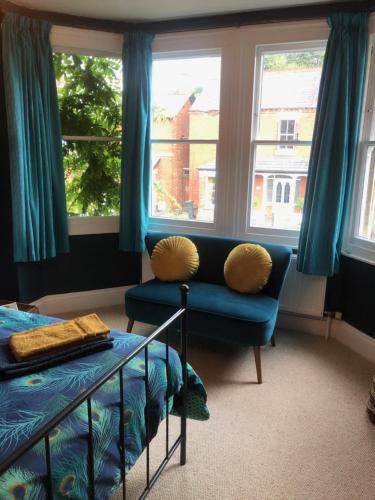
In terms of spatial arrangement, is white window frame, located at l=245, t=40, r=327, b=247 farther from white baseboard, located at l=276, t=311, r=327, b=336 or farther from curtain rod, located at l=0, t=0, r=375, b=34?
white baseboard, located at l=276, t=311, r=327, b=336

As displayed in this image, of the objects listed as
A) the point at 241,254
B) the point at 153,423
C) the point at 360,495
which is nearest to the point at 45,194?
the point at 241,254

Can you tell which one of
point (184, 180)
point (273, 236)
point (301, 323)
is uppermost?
point (184, 180)

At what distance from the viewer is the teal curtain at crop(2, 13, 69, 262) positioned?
2844 millimetres

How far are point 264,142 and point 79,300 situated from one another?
7.16 ft

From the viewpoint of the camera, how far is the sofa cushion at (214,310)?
96.1 inches

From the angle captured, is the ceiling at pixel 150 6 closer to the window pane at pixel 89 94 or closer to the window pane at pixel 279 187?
the window pane at pixel 89 94

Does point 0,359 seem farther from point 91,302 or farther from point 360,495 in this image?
point 91,302

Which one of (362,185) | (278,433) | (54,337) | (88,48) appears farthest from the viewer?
(88,48)

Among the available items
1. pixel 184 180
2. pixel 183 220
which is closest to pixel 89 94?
pixel 184 180

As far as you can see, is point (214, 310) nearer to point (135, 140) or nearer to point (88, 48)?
point (135, 140)

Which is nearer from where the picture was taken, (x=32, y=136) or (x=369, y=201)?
(x=369, y=201)

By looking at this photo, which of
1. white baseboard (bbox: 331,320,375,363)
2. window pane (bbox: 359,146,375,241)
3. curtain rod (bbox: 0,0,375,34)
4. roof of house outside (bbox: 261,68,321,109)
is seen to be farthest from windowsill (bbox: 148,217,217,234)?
curtain rod (bbox: 0,0,375,34)

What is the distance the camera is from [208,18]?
3.07 m

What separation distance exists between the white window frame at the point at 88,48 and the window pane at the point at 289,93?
4.27ft
